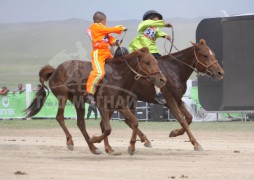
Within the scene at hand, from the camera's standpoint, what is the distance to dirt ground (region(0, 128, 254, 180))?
11734 millimetres

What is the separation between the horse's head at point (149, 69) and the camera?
14.7 metres

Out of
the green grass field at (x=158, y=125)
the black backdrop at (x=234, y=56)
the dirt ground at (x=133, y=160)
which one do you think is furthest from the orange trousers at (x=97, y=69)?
the green grass field at (x=158, y=125)

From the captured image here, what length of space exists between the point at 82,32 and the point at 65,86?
53.8m

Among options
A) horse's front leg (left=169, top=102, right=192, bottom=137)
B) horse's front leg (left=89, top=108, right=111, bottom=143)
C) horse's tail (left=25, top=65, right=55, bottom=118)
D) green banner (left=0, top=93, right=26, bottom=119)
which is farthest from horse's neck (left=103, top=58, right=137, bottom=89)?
green banner (left=0, top=93, right=26, bottom=119)

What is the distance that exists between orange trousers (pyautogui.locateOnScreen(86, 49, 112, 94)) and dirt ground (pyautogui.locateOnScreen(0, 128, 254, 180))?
4.06ft

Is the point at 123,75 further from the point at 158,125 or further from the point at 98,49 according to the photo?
the point at 158,125

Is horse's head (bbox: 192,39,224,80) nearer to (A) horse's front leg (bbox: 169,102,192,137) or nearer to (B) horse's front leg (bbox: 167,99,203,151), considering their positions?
(B) horse's front leg (bbox: 167,99,203,151)

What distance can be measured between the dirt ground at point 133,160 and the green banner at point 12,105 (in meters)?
12.0

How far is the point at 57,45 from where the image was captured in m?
68.5

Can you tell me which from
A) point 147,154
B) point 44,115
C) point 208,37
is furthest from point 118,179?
point 44,115

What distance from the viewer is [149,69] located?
48.8ft

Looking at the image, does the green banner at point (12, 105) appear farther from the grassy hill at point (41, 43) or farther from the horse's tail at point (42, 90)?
the grassy hill at point (41, 43)

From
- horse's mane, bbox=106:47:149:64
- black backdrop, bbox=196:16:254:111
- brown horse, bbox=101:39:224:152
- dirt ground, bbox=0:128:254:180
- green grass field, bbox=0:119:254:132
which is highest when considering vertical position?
black backdrop, bbox=196:16:254:111

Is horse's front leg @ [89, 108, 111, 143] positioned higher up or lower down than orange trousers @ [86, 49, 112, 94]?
lower down
